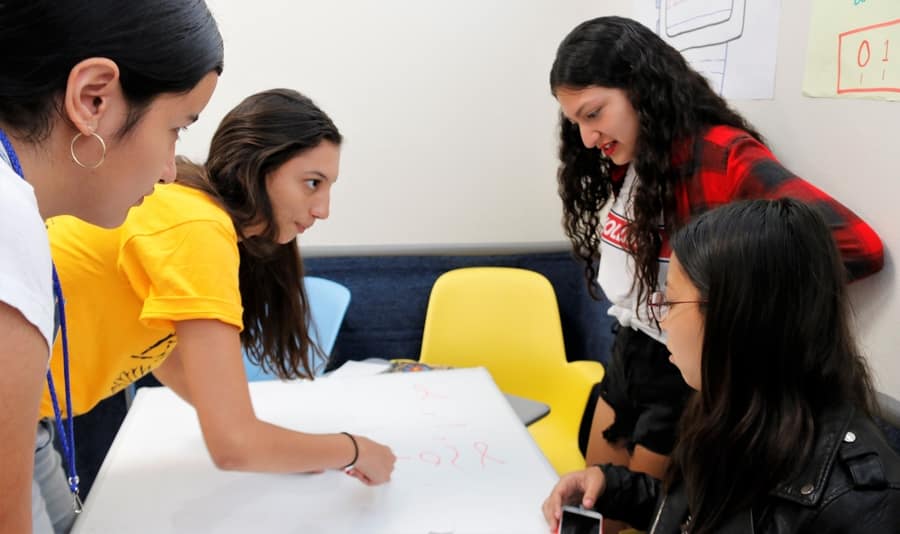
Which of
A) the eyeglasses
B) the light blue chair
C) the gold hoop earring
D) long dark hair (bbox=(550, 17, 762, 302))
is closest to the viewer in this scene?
the gold hoop earring

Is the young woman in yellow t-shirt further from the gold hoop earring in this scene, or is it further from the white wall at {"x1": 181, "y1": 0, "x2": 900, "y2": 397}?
the white wall at {"x1": 181, "y1": 0, "x2": 900, "y2": 397}

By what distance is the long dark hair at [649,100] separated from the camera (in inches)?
51.1

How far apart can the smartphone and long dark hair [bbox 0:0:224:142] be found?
70cm

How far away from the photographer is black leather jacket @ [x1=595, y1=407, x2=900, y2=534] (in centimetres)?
79

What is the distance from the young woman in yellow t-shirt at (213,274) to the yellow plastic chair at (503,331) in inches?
42.5

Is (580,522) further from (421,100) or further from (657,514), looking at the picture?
(421,100)

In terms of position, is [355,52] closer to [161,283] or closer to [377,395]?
[377,395]

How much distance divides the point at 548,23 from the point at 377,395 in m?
1.55

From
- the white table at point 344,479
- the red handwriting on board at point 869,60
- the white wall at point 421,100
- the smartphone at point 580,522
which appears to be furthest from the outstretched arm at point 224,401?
the white wall at point 421,100

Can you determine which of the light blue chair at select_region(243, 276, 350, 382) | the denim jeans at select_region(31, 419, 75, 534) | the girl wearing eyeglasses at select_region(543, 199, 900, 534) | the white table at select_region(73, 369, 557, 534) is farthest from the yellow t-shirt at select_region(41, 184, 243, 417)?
the light blue chair at select_region(243, 276, 350, 382)

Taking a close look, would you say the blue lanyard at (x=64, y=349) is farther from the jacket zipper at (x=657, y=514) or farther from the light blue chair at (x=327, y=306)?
the light blue chair at (x=327, y=306)

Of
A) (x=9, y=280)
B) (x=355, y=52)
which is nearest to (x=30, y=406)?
(x=9, y=280)

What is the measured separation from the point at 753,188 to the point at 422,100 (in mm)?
1512

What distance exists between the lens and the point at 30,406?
48 centimetres
